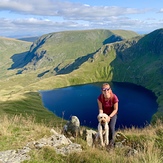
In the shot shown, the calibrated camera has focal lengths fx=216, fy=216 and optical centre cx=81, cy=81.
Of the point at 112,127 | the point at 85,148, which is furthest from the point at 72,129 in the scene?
the point at 85,148

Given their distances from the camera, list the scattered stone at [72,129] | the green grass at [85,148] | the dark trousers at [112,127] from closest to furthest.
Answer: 1. the green grass at [85,148]
2. the dark trousers at [112,127]
3. the scattered stone at [72,129]

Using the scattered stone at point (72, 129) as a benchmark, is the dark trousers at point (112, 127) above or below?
above

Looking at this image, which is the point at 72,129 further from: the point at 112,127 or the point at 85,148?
the point at 85,148

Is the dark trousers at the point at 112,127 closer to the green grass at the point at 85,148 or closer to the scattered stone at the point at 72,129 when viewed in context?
the green grass at the point at 85,148

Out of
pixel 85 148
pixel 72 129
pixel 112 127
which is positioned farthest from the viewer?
pixel 72 129

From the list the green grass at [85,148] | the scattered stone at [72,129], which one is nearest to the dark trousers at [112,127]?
the green grass at [85,148]

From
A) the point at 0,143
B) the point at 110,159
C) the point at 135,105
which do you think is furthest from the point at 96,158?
the point at 135,105

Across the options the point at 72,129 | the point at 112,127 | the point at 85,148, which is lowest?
the point at 72,129

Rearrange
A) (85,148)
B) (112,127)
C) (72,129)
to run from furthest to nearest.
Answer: (72,129) < (112,127) < (85,148)

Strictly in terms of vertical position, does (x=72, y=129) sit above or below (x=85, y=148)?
below

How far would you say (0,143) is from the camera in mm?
11062

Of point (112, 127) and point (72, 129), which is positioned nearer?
point (112, 127)

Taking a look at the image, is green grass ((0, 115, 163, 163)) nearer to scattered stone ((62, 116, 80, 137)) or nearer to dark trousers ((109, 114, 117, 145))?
scattered stone ((62, 116, 80, 137))

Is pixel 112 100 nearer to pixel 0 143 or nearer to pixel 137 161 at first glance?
pixel 137 161
